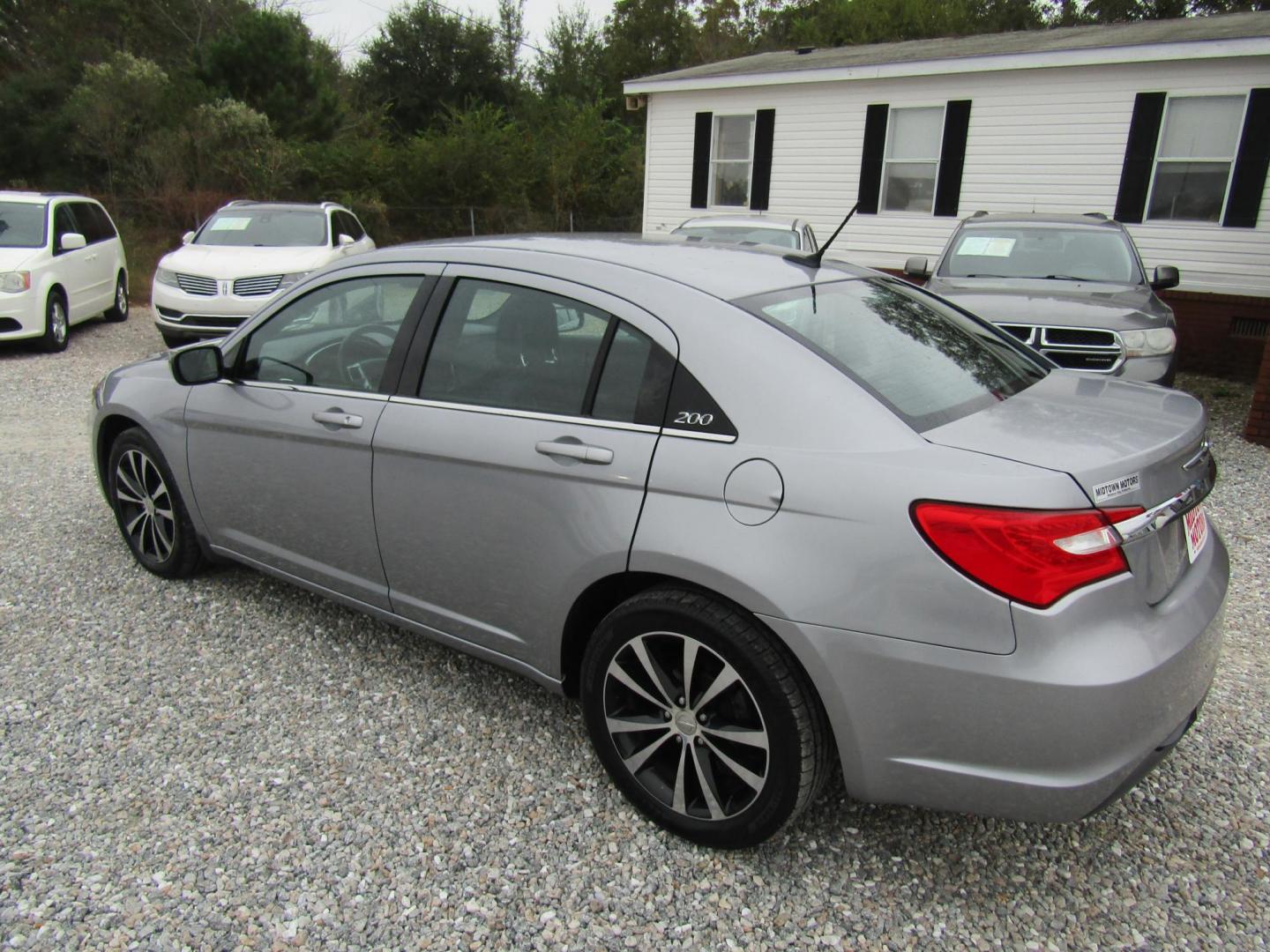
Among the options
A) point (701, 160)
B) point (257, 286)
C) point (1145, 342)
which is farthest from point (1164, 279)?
point (701, 160)

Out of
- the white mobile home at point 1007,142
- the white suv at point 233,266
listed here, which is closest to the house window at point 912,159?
the white mobile home at point 1007,142

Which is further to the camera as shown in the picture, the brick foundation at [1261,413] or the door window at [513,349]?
the brick foundation at [1261,413]

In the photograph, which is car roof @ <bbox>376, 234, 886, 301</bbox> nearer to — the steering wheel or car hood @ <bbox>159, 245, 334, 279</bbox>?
the steering wheel

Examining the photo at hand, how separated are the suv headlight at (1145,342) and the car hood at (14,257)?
10.7 metres

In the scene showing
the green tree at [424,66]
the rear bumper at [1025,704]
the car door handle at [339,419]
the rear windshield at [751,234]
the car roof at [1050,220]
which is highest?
the green tree at [424,66]

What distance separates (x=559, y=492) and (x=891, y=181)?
12.5 meters

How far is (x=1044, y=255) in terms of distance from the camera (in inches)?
299

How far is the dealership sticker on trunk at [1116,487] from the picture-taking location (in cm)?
199

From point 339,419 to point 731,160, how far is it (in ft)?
42.9

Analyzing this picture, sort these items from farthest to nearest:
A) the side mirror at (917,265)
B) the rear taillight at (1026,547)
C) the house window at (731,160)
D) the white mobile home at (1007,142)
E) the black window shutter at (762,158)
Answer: the house window at (731,160) → the black window shutter at (762,158) → the white mobile home at (1007,142) → the side mirror at (917,265) → the rear taillight at (1026,547)

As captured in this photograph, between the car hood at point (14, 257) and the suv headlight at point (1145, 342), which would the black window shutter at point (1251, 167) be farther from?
the car hood at point (14, 257)

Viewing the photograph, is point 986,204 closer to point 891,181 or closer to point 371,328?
point 891,181

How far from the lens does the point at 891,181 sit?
1340 centimetres

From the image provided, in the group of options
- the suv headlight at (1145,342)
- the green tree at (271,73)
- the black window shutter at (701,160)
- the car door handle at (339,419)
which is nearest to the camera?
the car door handle at (339,419)
